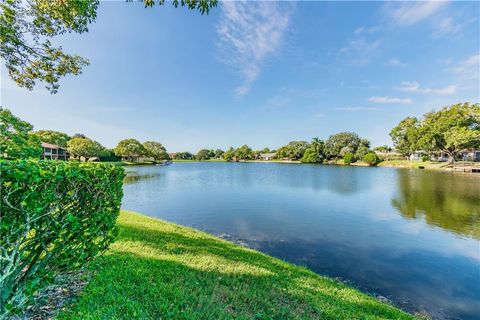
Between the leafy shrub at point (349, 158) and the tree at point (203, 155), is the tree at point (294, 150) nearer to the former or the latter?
the leafy shrub at point (349, 158)

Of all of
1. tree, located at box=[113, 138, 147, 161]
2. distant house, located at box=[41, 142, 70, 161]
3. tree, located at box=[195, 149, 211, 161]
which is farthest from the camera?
tree, located at box=[195, 149, 211, 161]

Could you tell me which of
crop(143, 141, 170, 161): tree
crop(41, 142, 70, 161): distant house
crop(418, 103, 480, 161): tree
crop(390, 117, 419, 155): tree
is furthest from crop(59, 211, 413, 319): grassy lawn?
crop(143, 141, 170, 161): tree

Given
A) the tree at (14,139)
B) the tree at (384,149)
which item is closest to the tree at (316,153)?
the tree at (384,149)

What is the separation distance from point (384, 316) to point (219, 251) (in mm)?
4204

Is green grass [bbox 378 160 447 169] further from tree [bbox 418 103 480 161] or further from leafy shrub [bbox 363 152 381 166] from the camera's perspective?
tree [bbox 418 103 480 161]

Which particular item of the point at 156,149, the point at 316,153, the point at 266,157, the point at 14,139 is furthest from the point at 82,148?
the point at 266,157

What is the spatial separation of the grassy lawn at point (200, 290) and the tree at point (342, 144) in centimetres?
8926

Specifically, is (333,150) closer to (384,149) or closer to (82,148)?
(384,149)

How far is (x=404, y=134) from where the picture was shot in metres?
70.9

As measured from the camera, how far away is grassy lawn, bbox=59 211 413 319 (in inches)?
126

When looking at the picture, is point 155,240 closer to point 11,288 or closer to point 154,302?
point 154,302

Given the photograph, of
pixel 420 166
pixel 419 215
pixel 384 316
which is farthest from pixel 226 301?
pixel 420 166

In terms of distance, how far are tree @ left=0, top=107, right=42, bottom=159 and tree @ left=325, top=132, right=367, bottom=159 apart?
92.4 meters

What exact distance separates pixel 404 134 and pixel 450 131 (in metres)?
19.2
